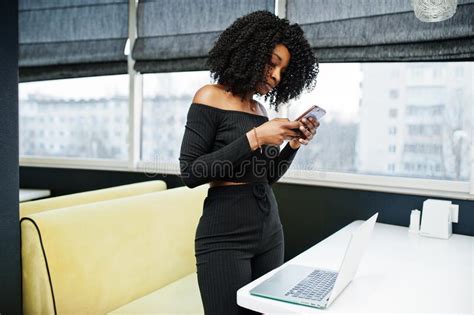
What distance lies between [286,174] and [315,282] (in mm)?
1290

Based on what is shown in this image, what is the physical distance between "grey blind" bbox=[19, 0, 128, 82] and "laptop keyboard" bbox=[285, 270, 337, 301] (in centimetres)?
224

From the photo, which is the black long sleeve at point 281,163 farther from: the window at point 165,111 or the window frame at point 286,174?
the window at point 165,111

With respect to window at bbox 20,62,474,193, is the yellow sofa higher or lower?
lower

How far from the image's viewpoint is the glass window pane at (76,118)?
3191mm

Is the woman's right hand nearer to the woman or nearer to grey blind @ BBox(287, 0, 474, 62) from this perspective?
the woman

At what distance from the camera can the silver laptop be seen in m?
1.13

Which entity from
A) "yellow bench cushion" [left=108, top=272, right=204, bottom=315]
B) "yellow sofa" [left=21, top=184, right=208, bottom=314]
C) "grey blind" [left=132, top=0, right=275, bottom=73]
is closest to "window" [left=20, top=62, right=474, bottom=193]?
"grey blind" [left=132, top=0, right=275, bottom=73]

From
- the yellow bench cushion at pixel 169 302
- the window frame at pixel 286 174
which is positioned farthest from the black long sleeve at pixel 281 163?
the window frame at pixel 286 174

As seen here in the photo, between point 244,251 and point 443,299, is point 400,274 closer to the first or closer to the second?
point 443,299

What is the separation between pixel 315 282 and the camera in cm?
130

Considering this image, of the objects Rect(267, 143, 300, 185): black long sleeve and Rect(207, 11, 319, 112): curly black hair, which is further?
Rect(267, 143, 300, 185): black long sleeve

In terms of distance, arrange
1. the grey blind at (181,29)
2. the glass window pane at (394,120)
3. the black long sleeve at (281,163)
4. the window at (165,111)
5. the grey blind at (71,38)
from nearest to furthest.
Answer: the black long sleeve at (281,163) → the glass window pane at (394,120) → the grey blind at (181,29) → the window at (165,111) → the grey blind at (71,38)

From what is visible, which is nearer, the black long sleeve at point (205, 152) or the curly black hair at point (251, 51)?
the black long sleeve at point (205, 152)

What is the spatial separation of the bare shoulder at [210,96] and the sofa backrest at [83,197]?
3.22ft
